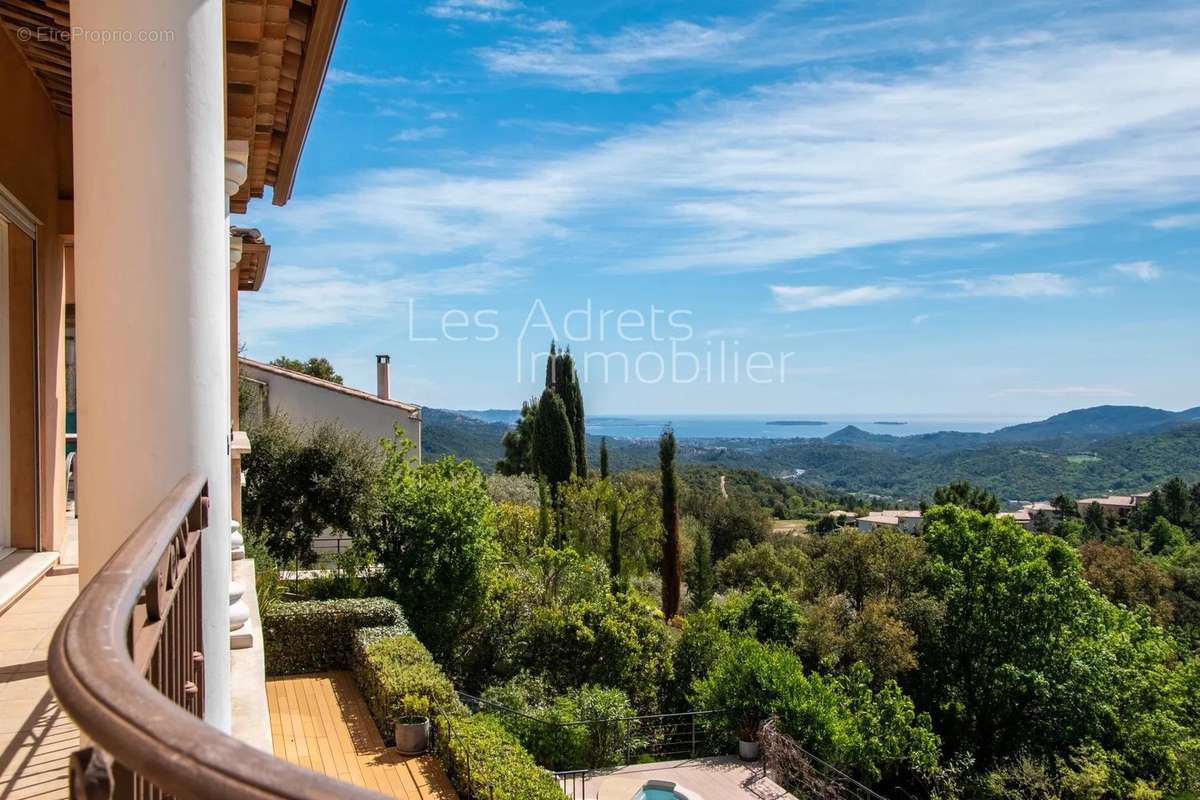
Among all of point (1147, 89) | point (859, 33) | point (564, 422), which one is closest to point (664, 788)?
point (564, 422)

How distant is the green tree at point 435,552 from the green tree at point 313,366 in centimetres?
1642

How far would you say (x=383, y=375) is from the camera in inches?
990

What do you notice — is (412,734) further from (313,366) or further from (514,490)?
(313,366)

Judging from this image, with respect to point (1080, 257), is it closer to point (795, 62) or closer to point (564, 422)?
point (795, 62)

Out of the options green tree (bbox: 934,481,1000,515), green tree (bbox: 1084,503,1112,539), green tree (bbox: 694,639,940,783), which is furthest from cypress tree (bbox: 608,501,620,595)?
green tree (bbox: 1084,503,1112,539)

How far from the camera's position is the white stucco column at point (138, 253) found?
1858 mm

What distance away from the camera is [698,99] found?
34562 mm

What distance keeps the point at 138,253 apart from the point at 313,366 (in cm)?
3020

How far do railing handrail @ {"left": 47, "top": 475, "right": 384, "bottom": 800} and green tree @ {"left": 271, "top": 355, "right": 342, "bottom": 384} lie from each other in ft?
99.8

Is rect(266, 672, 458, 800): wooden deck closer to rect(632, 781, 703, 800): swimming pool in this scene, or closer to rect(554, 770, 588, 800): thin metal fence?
rect(554, 770, 588, 800): thin metal fence

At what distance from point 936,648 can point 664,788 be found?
10137 millimetres

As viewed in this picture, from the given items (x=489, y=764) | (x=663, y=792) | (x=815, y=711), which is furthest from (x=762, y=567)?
(x=489, y=764)

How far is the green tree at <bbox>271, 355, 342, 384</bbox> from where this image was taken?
2997 centimetres

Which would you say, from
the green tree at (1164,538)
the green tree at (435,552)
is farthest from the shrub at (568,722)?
the green tree at (1164,538)
